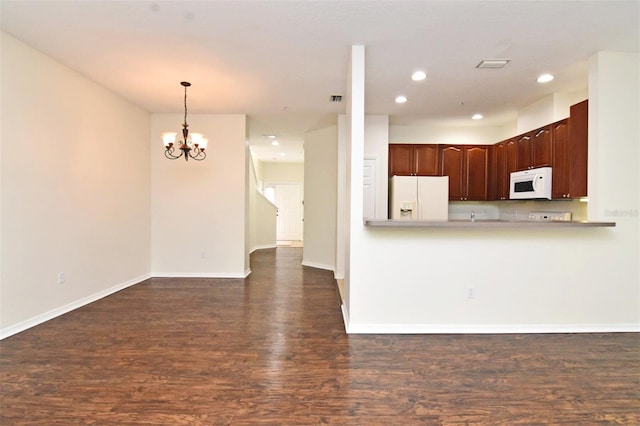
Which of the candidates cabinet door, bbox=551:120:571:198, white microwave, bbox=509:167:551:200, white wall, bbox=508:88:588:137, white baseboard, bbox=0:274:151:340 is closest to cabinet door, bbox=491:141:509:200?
white microwave, bbox=509:167:551:200

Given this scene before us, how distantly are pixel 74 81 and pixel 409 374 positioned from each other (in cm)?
464

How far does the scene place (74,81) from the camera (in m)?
3.57

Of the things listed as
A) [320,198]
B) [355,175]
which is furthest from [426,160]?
[355,175]

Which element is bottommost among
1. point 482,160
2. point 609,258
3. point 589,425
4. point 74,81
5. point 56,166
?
point 589,425

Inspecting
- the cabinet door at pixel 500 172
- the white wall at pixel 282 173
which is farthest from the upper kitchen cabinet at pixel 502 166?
the white wall at pixel 282 173

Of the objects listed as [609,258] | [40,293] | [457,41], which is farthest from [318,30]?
[40,293]

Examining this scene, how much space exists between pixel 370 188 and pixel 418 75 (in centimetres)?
210

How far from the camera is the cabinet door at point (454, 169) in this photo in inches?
216

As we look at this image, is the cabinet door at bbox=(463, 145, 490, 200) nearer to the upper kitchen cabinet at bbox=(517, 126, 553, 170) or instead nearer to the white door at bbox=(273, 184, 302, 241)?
the upper kitchen cabinet at bbox=(517, 126, 553, 170)

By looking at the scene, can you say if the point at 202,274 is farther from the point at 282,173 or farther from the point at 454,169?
the point at 282,173

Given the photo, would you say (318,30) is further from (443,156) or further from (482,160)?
(482,160)

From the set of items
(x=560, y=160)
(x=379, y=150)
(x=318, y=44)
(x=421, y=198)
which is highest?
(x=318, y=44)

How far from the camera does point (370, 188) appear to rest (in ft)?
17.4

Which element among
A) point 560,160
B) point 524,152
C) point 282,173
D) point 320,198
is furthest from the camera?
point 282,173
